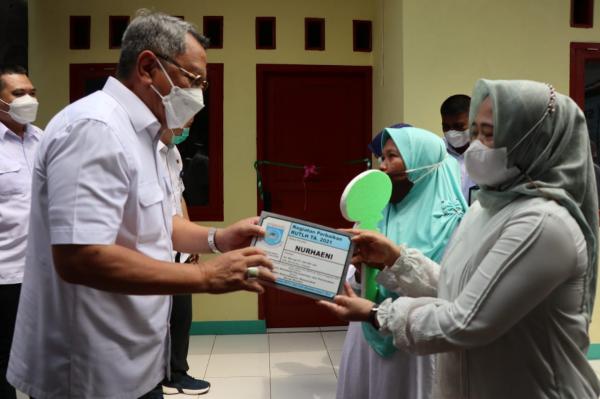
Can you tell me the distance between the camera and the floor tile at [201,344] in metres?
4.05

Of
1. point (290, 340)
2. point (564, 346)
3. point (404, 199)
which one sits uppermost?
point (404, 199)

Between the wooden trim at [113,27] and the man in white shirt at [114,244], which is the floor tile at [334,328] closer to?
the wooden trim at [113,27]

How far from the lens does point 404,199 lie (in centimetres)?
194

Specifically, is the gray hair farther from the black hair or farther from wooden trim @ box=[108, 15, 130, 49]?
wooden trim @ box=[108, 15, 130, 49]

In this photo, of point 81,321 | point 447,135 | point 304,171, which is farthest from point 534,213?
point 304,171

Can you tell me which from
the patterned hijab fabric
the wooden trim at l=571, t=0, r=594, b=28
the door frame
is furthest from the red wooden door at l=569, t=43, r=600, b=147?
the patterned hijab fabric

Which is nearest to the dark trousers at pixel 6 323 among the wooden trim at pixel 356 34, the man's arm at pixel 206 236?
the man's arm at pixel 206 236

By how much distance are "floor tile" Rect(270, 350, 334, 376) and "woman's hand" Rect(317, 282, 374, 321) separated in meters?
2.40

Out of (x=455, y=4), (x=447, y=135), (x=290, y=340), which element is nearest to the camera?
(x=447, y=135)

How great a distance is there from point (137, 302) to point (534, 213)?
880mm

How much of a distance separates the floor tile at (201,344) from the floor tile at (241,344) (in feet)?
0.15

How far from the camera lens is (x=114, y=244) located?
113 cm

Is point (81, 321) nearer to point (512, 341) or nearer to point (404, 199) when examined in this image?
point (512, 341)

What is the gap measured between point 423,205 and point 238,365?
235cm
